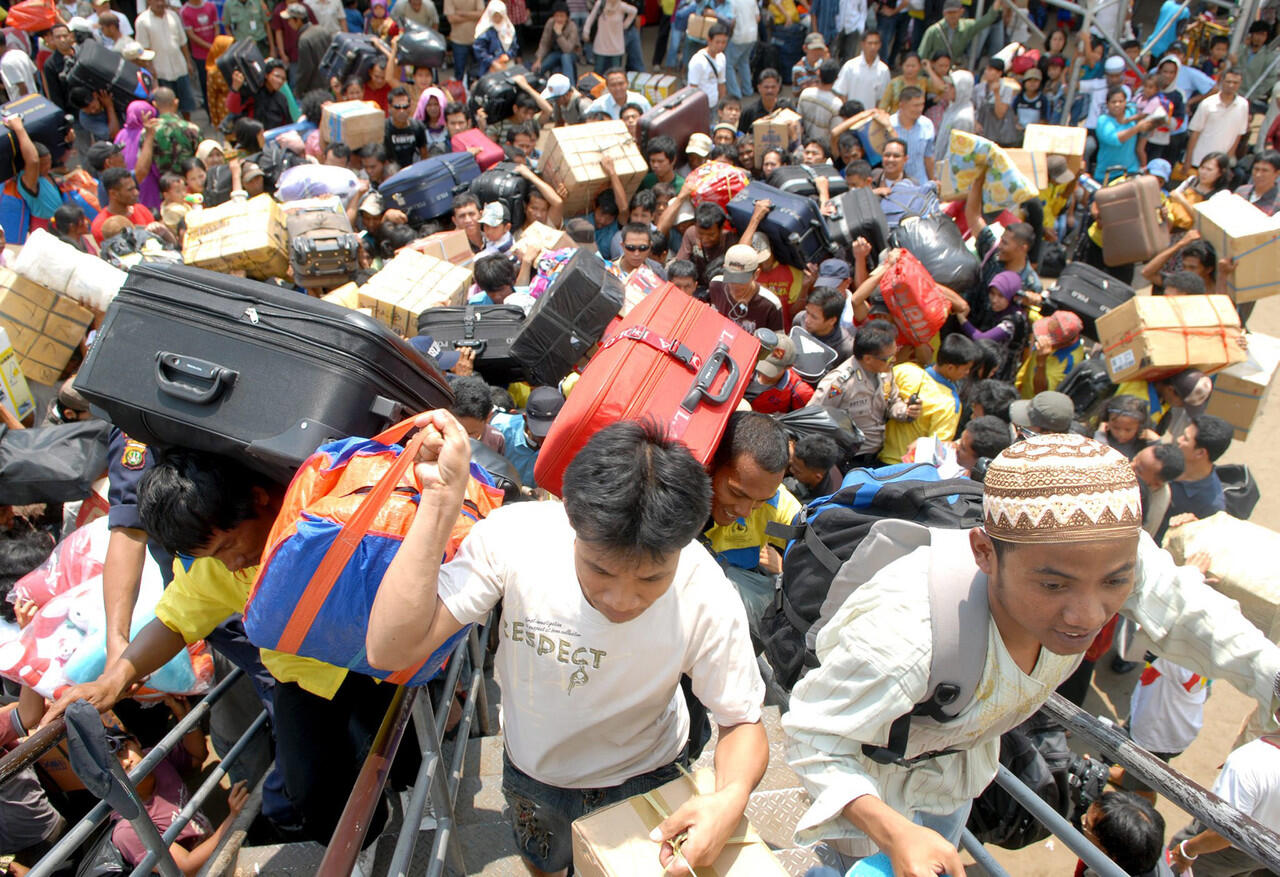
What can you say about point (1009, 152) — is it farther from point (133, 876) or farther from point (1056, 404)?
point (133, 876)

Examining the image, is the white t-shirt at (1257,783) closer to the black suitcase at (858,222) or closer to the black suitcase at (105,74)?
Answer: the black suitcase at (858,222)

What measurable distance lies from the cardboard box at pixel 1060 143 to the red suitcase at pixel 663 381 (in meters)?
6.18

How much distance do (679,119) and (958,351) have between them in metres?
5.02

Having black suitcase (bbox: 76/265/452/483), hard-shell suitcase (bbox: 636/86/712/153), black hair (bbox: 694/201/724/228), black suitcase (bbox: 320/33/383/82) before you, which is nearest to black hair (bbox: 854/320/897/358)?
black hair (bbox: 694/201/724/228)

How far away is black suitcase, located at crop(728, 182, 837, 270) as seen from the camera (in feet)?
20.8

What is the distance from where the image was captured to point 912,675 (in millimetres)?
1509

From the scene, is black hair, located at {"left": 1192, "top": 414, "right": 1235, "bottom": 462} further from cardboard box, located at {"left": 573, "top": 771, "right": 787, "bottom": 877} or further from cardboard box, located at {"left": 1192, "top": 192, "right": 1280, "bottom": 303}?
cardboard box, located at {"left": 573, "top": 771, "right": 787, "bottom": 877}

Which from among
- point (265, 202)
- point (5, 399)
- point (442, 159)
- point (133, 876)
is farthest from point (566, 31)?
point (133, 876)

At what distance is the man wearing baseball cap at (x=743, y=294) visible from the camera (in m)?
5.53

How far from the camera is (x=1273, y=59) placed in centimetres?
1103

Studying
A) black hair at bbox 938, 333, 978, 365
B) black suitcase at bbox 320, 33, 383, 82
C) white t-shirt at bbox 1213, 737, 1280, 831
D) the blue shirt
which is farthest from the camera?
black suitcase at bbox 320, 33, 383, 82

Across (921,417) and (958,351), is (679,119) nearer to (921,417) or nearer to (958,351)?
(958,351)

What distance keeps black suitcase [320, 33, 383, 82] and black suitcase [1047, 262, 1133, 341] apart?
27.0 feet

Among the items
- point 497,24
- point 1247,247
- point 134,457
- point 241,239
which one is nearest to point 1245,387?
point 1247,247
